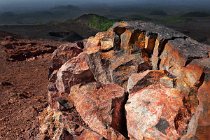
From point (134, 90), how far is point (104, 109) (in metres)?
1.35

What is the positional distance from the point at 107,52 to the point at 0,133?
6.70m

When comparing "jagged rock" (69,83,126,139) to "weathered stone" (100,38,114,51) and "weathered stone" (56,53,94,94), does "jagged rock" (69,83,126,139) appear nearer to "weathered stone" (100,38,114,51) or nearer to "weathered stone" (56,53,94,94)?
"weathered stone" (56,53,94,94)

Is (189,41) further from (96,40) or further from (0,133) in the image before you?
(0,133)

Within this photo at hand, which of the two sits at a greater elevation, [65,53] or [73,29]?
[65,53]

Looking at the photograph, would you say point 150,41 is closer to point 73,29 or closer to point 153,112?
point 153,112

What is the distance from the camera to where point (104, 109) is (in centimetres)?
1500

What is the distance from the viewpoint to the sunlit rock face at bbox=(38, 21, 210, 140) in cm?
1333

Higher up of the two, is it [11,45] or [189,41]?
[189,41]

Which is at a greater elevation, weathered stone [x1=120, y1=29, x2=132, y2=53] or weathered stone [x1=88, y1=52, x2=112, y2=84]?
weathered stone [x1=120, y1=29, x2=132, y2=53]

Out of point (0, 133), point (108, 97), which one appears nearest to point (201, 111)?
point (108, 97)

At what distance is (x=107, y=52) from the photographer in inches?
707

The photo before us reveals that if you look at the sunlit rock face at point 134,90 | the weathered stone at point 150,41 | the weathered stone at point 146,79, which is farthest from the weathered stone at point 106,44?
the weathered stone at point 146,79

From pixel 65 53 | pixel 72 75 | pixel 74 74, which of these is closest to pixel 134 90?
pixel 74 74

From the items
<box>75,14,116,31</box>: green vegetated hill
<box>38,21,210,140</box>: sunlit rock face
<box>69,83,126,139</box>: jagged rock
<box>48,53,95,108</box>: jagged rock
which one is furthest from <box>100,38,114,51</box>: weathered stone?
<box>75,14,116,31</box>: green vegetated hill
